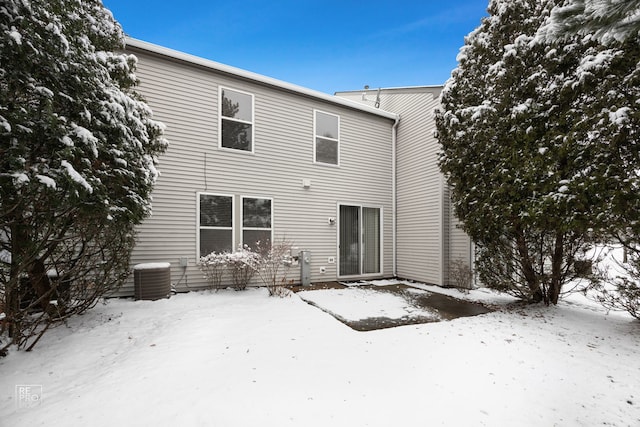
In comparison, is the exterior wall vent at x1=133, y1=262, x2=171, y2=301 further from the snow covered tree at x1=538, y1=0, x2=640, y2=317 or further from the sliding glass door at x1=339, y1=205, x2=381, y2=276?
the snow covered tree at x1=538, y1=0, x2=640, y2=317

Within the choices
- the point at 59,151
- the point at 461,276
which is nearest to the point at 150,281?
the point at 59,151

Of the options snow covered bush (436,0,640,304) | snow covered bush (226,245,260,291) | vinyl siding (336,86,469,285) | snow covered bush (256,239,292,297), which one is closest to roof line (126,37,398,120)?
vinyl siding (336,86,469,285)

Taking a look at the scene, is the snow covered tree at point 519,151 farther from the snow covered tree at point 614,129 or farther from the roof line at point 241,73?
the roof line at point 241,73

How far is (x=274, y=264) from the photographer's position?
6.34 meters

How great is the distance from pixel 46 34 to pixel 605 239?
24.2ft

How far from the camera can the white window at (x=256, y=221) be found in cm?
672

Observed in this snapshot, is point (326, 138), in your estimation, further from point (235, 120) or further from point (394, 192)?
point (394, 192)

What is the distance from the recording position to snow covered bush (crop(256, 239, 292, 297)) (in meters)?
5.96

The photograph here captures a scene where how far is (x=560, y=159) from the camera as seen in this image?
12.7ft

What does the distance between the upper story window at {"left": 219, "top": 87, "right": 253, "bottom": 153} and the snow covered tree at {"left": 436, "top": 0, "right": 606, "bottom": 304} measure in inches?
173

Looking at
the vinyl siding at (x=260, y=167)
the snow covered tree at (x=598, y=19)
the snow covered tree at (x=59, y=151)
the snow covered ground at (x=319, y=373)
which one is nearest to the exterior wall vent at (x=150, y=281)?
the vinyl siding at (x=260, y=167)

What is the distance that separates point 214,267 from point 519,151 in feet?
20.1

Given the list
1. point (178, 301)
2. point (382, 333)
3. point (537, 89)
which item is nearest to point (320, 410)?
point (382, 333)

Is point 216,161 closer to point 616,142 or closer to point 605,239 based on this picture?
point 616,142
